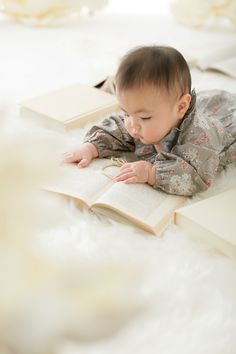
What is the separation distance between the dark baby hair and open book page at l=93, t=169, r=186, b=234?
206 millimetres

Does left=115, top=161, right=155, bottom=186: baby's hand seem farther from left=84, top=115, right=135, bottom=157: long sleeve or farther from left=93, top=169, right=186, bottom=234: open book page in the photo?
left=84, top=115, right=135, bottom=157: long sleeve

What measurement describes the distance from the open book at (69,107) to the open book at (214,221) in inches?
19.4

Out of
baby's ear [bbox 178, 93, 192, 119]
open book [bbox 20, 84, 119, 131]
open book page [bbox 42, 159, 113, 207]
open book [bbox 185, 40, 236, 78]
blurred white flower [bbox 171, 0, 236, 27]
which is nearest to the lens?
open book page [bbox 42, 159, 113, 207]

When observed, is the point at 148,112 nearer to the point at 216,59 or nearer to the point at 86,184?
the point at 86,184

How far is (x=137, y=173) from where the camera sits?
1.00 m

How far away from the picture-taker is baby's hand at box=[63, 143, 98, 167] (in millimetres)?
1094

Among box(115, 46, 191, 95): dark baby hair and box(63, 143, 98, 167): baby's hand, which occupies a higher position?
box(115, 46, 191, 95): dark baby hair

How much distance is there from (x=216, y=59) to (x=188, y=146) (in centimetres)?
87

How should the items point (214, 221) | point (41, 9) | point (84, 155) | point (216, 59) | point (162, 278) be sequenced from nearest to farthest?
point (162, 278), point (214, 221), point (84, 155), point (216, 59), point (41, 9)

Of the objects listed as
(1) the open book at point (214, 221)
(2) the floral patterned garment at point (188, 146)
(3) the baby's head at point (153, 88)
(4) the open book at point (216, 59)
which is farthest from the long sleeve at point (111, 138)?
(4) the open book at point (216, 59)

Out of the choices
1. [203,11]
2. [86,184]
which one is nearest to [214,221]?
[86,184]

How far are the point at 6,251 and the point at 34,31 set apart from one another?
2.08 metres

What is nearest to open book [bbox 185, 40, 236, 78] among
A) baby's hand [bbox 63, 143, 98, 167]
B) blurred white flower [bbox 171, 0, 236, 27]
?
blurred white flower [bbox 171, 0, 236, 27]

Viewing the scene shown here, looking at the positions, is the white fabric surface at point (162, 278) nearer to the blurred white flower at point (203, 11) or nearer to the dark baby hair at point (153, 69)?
the dark baby hair at point (153, 69)
